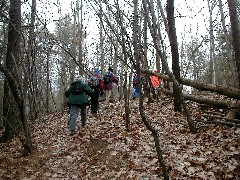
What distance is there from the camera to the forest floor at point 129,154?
242 inches

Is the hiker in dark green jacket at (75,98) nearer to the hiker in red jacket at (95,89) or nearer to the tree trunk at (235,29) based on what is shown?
the hiker in red jacket at (95,89)

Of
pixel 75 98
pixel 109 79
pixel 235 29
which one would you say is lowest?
pixel 75 98

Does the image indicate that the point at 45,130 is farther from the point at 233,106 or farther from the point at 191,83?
the point at 233,106

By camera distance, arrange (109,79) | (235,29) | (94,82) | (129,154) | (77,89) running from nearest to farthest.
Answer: (129,154) → (235,29) → (77,89) → (94,82) → (109,79)

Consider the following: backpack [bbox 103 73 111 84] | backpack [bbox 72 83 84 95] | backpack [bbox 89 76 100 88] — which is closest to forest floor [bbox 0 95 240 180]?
backpack [bbox 72 83 84 95]

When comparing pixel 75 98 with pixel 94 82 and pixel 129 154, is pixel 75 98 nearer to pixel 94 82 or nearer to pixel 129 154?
pixel 94 82

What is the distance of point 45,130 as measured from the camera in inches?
455

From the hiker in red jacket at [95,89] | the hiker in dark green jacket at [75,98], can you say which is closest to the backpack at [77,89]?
the hiker in dark green jacket at [75,98]

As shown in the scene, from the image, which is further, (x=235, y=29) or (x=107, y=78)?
(x=107, y=78)

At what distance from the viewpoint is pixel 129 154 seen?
284 inches

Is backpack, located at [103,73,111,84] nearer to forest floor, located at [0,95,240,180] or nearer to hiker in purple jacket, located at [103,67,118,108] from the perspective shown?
hiker in purple jacket, located at [103,67,118,108]

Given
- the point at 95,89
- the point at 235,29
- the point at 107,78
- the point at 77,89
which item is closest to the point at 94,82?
the point at 95,89

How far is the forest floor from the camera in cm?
615

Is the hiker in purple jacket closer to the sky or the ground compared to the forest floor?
closer to the sky
